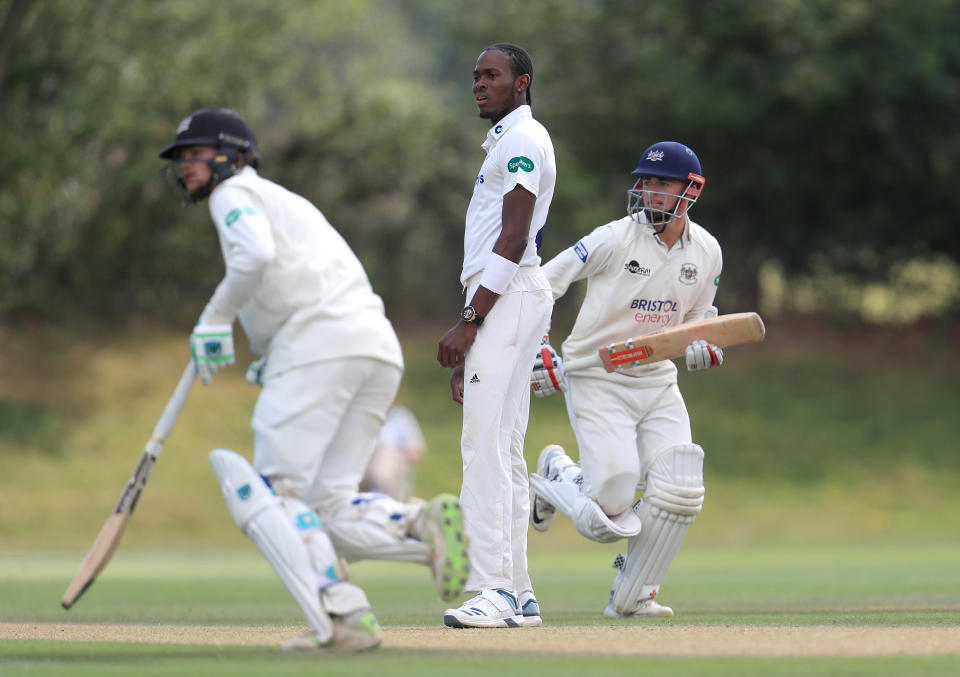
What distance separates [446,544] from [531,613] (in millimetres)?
1659

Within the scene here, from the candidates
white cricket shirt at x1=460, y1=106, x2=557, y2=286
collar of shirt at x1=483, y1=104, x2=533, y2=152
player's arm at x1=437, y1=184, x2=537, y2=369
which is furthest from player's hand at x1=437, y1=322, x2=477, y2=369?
collar of shirt at x1=483, y1=104, x2=533, y2=152

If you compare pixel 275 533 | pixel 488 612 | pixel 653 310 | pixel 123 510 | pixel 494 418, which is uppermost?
pixel 653 310

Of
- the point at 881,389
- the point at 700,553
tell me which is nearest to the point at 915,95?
the point at 881,389

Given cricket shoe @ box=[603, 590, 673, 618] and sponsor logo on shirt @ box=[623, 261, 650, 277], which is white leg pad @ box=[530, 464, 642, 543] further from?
sponsor logo on shirt @ box=[623, 261, 650, 277]

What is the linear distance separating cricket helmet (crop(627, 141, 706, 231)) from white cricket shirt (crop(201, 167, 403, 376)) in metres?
2.30

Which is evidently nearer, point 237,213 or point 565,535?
point 237,213

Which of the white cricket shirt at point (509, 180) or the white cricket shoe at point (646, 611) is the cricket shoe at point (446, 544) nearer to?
the white cricket shirt at point (509, 180)

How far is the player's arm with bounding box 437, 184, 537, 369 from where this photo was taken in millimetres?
6199

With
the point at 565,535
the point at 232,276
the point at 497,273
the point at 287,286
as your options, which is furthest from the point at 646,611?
the point at 565,535

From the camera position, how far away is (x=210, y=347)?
526 cm

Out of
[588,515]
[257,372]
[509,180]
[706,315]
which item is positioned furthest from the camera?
[706,315]

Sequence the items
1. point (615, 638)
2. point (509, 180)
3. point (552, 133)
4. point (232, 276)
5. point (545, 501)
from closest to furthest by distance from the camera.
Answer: point (232, 276)
point (615, 638)
point (509, 180)
point (545, 501)
point (552, 133)

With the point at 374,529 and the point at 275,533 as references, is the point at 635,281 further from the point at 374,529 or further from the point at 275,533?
the point at 275,533

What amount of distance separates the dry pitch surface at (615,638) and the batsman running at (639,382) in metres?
0.97
